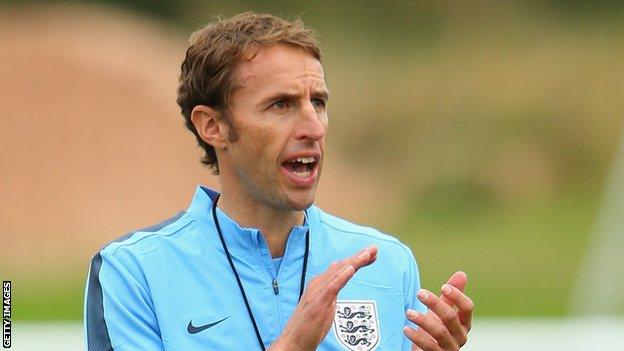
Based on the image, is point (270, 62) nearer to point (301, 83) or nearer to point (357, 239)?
point (301, 83)

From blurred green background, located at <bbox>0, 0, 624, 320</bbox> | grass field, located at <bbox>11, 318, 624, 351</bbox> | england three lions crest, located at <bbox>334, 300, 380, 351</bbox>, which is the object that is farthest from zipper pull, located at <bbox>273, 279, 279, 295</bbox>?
blurred green background, located at <bbox>0, 0, 624, 320</bbox>

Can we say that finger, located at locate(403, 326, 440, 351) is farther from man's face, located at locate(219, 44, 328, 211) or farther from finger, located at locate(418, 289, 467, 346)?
man's face, located at locate(219, 44, 328, 211)

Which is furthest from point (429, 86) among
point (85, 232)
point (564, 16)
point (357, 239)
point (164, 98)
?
point (357, 239)

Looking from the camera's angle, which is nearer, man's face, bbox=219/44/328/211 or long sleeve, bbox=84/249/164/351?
long sleeve, bbox=84/249/164/351

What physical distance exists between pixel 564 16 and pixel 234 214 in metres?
5.38

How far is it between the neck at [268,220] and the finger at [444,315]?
41 centimetres

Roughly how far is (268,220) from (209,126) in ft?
1.00

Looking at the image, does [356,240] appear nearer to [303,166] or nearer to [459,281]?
[303,166]

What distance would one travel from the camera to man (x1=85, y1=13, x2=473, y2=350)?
2.40 metres

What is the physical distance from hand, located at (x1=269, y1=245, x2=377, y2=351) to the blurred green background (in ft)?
15.8

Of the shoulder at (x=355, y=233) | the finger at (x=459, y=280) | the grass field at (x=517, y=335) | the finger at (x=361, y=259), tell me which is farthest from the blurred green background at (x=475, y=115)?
the finger at (x=361, y=259)

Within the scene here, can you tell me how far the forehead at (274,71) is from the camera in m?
2.53

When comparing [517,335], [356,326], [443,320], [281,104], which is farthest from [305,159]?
[517,335]

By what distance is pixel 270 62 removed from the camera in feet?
8.35
